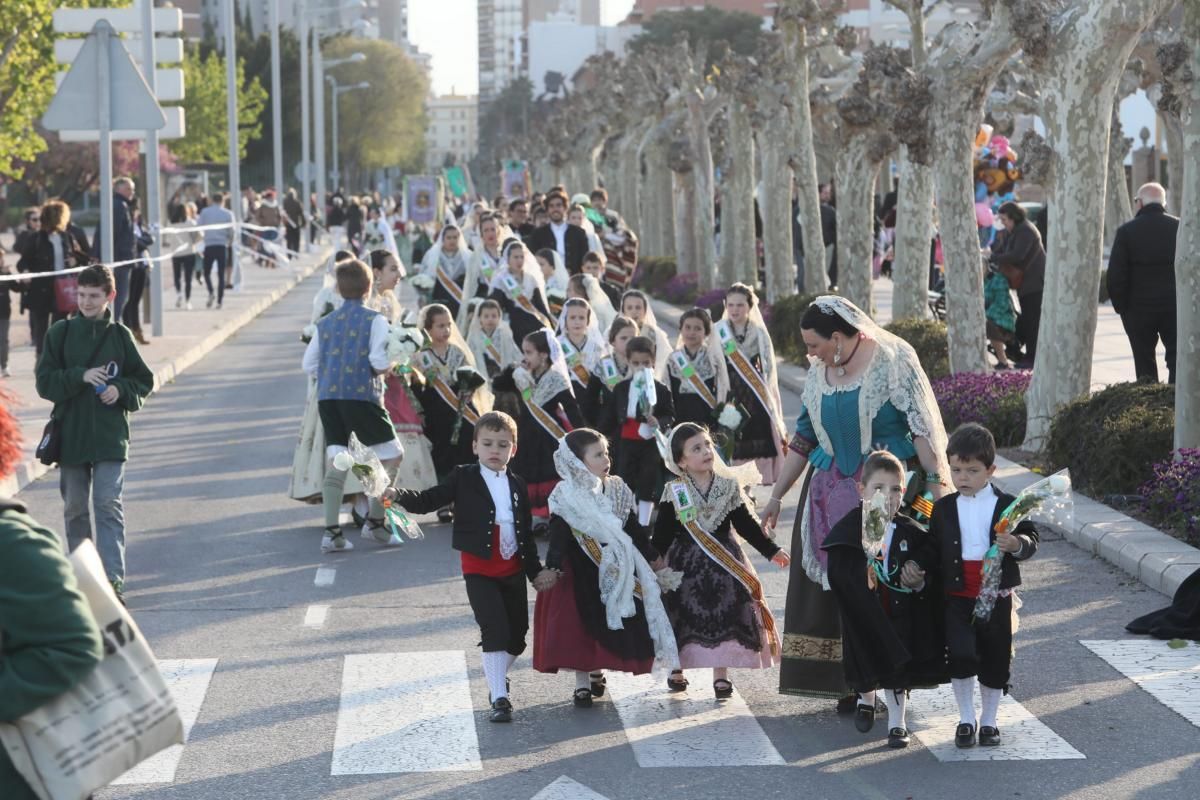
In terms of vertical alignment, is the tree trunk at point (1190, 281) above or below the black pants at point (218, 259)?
above

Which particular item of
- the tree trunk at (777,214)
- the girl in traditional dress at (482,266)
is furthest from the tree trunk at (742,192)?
the girl in traditional dress at (482,266)

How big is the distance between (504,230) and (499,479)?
1100 centimetres

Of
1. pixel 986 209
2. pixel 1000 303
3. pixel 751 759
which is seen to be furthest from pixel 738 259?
pixel 751 759

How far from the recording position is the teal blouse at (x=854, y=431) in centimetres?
796

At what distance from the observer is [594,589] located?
818 centimetres

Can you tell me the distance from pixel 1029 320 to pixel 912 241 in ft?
4.65

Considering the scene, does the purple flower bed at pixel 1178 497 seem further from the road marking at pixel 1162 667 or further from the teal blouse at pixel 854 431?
the teal blouse at pixel 854 431

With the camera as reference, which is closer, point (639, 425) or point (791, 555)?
point (791, 555)

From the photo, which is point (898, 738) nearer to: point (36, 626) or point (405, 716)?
point (405, 716)

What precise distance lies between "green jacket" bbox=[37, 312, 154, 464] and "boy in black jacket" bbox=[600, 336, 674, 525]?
3.22m

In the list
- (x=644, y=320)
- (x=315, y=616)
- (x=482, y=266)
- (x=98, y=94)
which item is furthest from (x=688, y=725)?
(x=98, y=94)

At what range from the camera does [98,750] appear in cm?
406

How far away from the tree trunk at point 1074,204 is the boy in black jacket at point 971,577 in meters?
7.44

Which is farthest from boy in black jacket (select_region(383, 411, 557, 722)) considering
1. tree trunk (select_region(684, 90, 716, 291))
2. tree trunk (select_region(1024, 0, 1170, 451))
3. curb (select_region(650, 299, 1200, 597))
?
tree trunk (select_region(684, 90, 716, 291))
